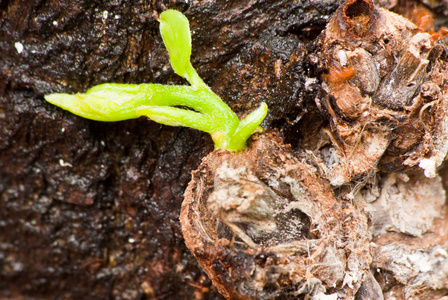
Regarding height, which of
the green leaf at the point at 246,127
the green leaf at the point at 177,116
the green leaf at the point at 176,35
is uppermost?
the green leaf at the point at 176,35

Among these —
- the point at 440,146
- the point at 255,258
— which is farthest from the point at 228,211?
the point at 440,146

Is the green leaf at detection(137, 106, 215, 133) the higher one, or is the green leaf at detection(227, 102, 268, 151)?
the green leaf at detection(137, 106, 215, 133)

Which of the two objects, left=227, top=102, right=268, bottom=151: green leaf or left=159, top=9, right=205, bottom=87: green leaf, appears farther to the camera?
left=159, top=9, right=205, bottom=87: green leaf

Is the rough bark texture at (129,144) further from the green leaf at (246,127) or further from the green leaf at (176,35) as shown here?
the green leaf at (246,127)

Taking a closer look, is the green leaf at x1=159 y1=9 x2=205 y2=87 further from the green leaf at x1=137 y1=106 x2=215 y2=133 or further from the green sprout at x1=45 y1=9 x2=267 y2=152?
the green leaf at x1=137 y1=106 x2=215 y2=133

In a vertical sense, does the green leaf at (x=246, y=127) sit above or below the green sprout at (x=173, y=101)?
below

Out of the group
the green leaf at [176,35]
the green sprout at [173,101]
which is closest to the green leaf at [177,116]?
the green sprout at [173,101]

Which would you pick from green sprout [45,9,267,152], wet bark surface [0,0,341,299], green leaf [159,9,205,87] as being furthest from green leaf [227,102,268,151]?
green leaf [159,9,205,87]
